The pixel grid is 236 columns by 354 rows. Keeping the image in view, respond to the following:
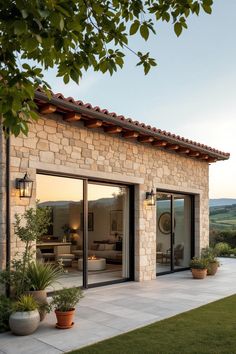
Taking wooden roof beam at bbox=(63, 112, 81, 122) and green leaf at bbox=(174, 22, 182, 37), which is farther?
wooden roof beam at bbox=(63, 112, 81, 122)

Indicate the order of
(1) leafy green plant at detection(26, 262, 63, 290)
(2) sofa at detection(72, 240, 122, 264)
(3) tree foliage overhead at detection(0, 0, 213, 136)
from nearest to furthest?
1. (3) tree foliage overhead at detection(0, 0, 213, 136)
2. (1) leafy green plant at detection(26, 262, 63, 290)
3. (2) sofa at detection(72, 240, 122, 264)

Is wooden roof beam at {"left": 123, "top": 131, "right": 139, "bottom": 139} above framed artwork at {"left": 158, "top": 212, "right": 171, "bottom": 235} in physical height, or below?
above

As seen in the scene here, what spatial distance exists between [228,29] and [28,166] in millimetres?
7030

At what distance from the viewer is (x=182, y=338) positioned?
5309 mm

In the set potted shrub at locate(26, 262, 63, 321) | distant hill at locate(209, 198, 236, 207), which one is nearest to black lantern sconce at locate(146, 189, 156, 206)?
potted shrub at locate(26, 262, 63, 321)

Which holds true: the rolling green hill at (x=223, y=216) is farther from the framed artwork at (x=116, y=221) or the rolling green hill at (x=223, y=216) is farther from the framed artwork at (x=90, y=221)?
the framed artwork at (x=90, y=221)

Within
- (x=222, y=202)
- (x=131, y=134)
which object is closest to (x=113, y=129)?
(x=131, y=134)

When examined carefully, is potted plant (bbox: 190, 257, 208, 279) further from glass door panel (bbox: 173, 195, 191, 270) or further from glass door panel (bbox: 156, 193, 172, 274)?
glass door panel (bbox: 173, 195, 191, 270)

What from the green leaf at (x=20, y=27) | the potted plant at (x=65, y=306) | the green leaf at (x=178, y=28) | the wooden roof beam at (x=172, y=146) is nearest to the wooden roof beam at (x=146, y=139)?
the wooden roof beam at (x=172, y=146)

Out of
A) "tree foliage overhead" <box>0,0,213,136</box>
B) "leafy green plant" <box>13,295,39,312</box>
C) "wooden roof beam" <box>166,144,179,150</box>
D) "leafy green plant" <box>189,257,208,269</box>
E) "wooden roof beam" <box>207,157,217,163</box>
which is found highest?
"wooden roof beam" <box>166,144,179,150</box>

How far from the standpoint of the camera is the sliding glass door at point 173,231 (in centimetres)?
1172

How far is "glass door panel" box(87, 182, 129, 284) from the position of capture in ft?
32.3

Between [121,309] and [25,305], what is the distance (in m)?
2.12

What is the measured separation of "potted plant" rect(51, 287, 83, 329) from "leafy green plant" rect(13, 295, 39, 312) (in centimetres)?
37
